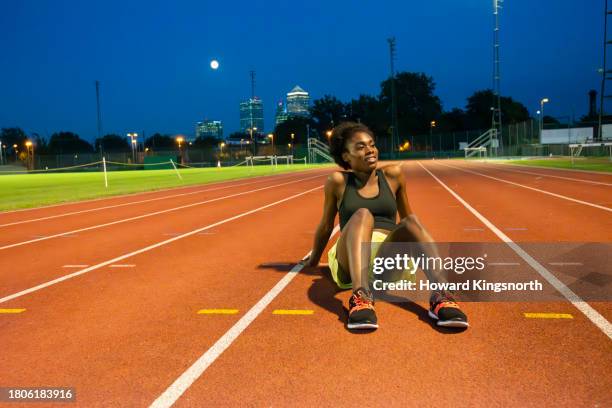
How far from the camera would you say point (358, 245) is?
4.03 meters

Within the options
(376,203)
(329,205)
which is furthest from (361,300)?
(329,205)

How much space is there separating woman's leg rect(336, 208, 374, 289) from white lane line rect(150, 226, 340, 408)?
958 millimetres

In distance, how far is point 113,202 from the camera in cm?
1633

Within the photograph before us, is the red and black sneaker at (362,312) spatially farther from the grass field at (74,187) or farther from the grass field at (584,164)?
the grass field at (584,164)

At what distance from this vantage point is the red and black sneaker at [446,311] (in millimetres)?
3805

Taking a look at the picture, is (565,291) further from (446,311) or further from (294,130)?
(294,130)

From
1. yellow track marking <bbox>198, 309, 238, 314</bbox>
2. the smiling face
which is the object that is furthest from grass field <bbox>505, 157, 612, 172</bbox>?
yellow track marking <bbox>198, 309, 238, 314</bbox>

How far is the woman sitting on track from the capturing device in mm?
3945

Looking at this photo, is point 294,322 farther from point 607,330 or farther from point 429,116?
point 429,116

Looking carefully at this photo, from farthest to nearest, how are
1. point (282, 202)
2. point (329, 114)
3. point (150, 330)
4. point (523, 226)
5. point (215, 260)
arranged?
point (329, 114)
point (282, 202)
point (523, 226)
point (215, 260)
point (150, 330)

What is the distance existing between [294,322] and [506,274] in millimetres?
2619

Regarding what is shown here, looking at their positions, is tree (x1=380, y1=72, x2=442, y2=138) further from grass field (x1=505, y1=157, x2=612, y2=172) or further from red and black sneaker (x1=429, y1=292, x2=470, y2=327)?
red and black sneaker (x1=429, y1=292, x2=470, y2=327)

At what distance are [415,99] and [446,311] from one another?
113m

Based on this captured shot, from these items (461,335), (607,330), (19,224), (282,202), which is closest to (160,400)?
(461,335)
